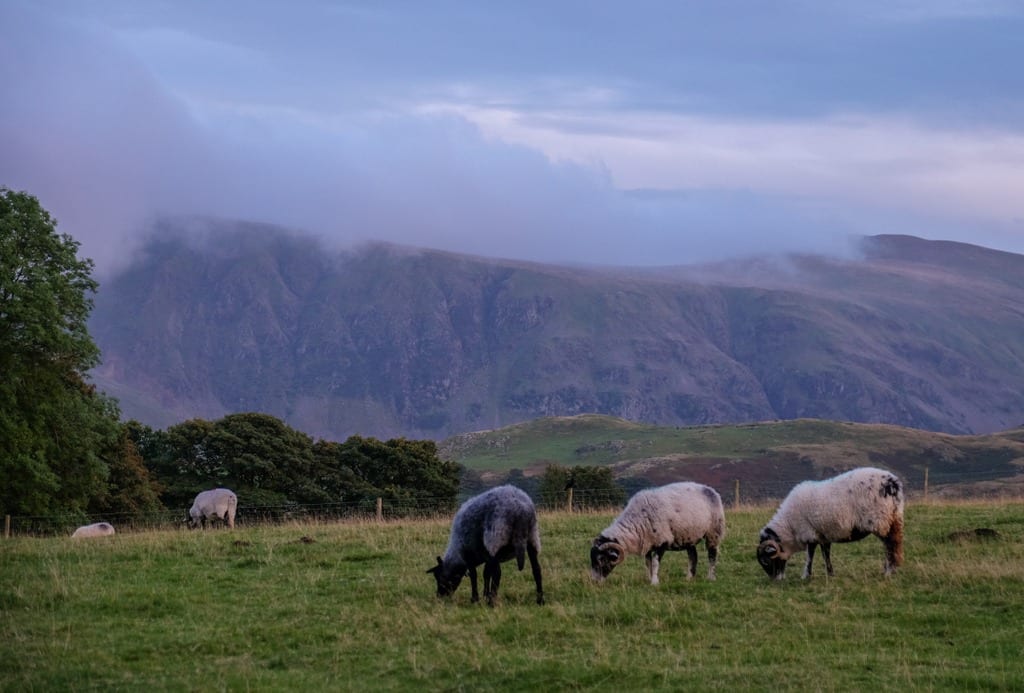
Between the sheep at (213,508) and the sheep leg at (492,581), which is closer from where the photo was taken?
the sheep leg at (492,581)

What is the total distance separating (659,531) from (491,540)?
3.29 metres

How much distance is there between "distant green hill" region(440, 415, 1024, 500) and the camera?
139 metres

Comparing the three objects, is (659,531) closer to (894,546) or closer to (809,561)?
(809,561)

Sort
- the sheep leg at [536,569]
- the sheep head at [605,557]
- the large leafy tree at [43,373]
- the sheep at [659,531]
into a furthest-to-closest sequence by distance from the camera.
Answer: the large leafy tree at [43,373], the sheep at [659,531], the sheep head at [605,557], the sheep leg at [536,569]

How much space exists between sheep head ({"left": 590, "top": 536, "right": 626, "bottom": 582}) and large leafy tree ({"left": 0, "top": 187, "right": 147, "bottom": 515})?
956 inches

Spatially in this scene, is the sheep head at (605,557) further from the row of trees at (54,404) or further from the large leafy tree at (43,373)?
the large leafy tree at (43,373)

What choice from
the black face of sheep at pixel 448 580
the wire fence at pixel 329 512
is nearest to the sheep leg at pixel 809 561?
Answer: the black face of sheep at pixel 448 580

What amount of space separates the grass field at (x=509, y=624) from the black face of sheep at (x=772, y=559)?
47 cm

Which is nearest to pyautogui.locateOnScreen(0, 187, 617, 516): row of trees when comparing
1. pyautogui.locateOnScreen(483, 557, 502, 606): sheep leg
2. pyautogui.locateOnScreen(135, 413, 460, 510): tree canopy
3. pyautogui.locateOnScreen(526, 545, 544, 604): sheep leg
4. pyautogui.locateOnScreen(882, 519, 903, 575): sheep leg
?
pyautogui.locateOnScreen(135, 413, 460, 510): tree canopy

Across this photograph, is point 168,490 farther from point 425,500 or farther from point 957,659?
point 957,659

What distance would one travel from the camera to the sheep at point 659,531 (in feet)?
65.1

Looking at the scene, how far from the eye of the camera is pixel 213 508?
118ft

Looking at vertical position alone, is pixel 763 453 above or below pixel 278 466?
below

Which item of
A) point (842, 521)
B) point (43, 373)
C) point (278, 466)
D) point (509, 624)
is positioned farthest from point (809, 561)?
point (278, 466)
